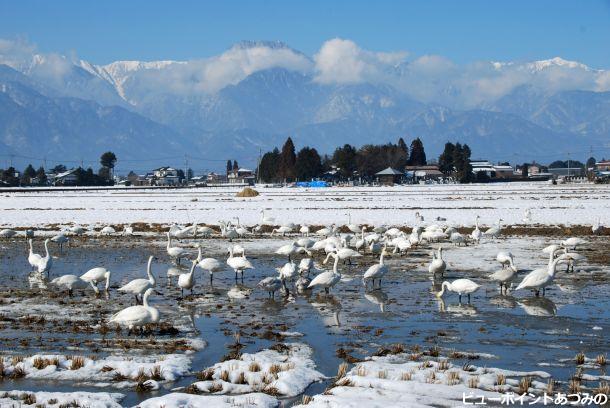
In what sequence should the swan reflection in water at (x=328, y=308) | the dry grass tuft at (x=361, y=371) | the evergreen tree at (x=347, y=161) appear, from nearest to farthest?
the dry grass tuft at (x=361, y=371) → the swan reflection in water at (x=328, y=308) → the evergreen tree at (x=347, y=161)

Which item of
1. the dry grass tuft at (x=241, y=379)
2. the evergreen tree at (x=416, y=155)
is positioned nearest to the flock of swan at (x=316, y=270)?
the dry grass tuft at (x=241, y=379)

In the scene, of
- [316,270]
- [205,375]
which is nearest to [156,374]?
[205,375]

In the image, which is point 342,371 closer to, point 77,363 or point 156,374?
point 156,374

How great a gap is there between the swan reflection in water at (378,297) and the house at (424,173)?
142 metres

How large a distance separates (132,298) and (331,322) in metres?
5.19

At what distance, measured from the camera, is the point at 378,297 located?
18.2 m

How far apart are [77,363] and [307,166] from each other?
14274 centimetres

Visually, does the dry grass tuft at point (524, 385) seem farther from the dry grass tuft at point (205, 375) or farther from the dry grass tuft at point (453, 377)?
the dry grass tuft at point (205, 375)

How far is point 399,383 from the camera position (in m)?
10.8

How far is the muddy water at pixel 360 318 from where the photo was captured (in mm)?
12742

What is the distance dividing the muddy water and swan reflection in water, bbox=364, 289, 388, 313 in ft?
0.08

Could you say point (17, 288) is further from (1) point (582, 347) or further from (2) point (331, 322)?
(1) point (582, 347)

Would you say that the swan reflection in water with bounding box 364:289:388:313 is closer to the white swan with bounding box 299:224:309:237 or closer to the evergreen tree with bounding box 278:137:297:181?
the white swan with bounding box 299:224:309:237

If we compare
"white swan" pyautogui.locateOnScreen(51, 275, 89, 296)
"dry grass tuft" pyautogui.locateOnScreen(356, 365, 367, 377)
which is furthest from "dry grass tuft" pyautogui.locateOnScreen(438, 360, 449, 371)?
"white swan" pyautogui.locateOnScreen(51, 275, 89, 296)
